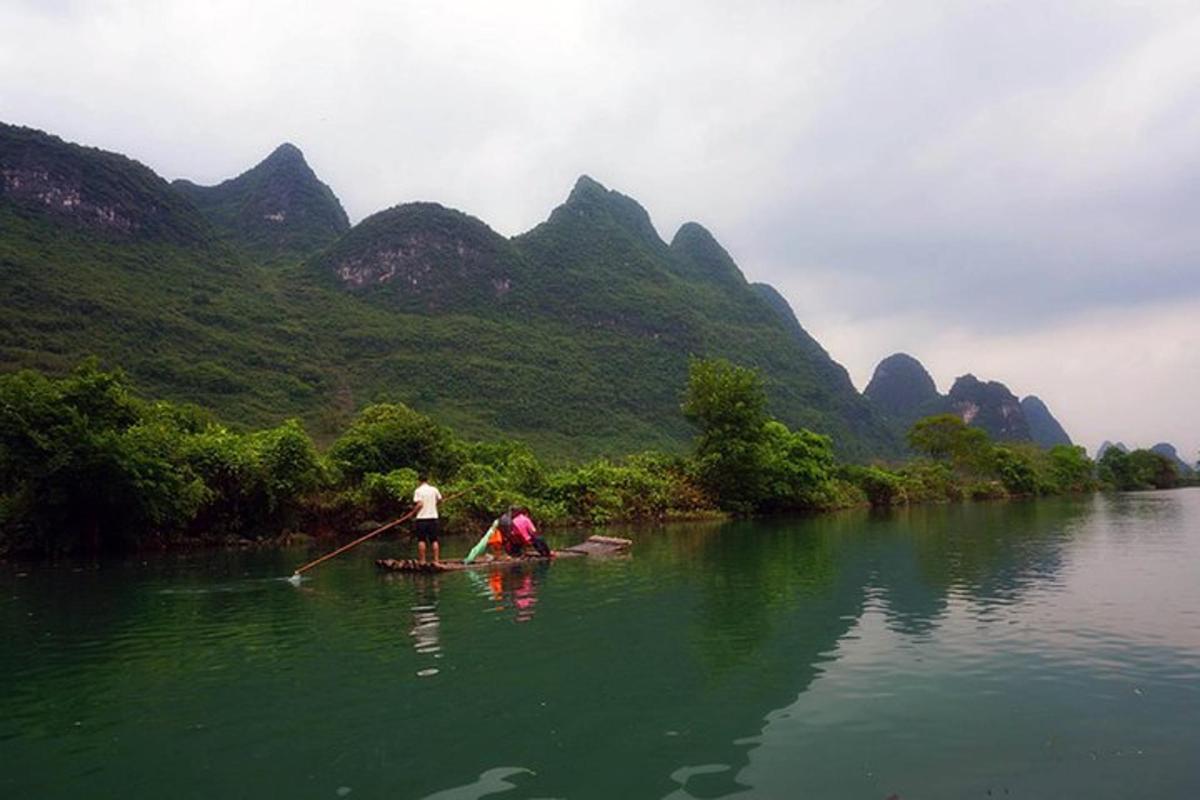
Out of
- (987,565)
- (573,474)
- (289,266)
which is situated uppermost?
(289,266)

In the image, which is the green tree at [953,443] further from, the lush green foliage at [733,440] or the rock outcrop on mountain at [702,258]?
the rock outcrop on mountain at [702,258]

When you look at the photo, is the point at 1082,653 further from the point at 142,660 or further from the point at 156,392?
the point at 156,392

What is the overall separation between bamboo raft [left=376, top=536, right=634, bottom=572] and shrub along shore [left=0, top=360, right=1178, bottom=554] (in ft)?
28.5

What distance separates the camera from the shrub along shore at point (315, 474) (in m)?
19.8

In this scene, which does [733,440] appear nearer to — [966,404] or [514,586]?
[514,586]

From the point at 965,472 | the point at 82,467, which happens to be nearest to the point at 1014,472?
the point at 965,472

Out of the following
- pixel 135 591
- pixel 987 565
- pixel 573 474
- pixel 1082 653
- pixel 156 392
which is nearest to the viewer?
pixel 1082 653

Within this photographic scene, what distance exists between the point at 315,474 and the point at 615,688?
69.6 ft

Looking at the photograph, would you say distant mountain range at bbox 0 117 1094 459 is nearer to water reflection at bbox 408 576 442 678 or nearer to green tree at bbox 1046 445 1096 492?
green tree at bbox 1046 445 1096 492

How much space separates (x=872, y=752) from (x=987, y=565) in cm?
1182

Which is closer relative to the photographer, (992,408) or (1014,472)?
(1014,472)

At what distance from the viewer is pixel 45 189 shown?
8769 cm

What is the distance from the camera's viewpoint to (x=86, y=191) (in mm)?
89938

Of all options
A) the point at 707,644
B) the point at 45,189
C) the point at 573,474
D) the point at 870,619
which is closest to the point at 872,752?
Result: the point at 707,644
